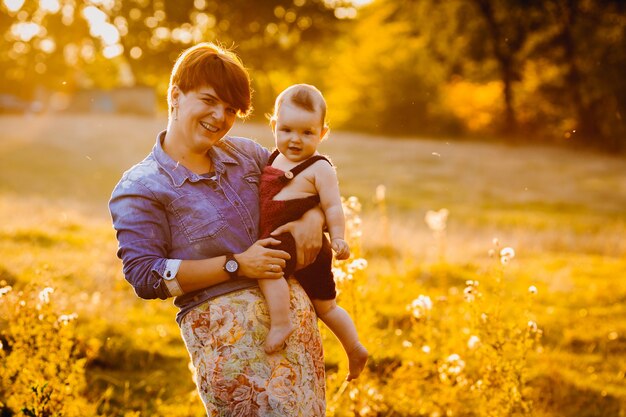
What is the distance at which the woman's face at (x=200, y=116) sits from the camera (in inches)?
120

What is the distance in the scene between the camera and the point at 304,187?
10.6 feet

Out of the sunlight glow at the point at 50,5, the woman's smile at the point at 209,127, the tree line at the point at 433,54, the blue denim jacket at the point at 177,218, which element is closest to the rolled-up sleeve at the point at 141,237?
the blue denim jacket at the point at 177,218

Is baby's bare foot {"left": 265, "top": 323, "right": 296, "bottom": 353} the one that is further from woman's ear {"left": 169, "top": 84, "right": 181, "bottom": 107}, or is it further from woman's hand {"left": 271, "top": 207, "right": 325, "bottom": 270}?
woman's ear {"left": 169, "top": 84, "right": 181, "bottom": 107}

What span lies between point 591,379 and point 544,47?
28.8 m

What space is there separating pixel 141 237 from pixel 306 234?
2.41 feet

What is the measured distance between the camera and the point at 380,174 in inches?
926

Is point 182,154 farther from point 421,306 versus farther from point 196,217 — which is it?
point 421,306

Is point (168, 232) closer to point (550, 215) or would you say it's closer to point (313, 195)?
point (313, 195)

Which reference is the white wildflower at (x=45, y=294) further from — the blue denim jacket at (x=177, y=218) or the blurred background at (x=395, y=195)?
the blue denim jacket at (x=177, y=218)

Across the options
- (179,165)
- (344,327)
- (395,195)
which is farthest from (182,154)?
(395,195)

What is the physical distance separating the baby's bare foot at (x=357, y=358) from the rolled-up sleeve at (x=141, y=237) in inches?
43.5

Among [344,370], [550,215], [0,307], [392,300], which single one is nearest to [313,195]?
[344,370]

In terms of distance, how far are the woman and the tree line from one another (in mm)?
27254

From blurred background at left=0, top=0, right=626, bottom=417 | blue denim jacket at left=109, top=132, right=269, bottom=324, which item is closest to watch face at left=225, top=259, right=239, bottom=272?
blue denim jacket at left=109, top=132, right=269, bottom=324
